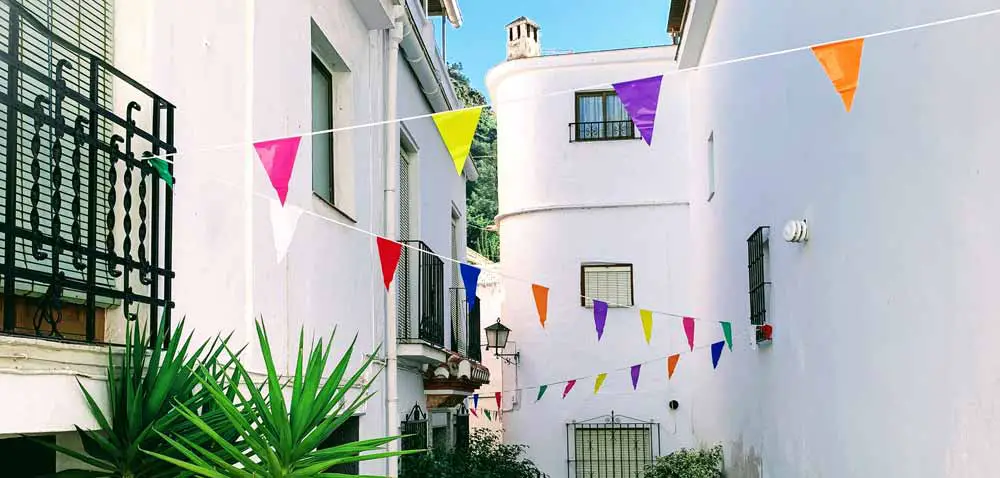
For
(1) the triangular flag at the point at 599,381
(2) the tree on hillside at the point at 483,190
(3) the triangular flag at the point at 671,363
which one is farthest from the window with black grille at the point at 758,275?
(2) the tree on hillside at the point at 483,190

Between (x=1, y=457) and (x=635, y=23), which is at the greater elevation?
(x=635, y=23)

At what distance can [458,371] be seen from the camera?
469 inches

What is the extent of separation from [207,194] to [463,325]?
9.24m

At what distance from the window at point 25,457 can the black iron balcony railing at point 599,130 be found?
527 inches

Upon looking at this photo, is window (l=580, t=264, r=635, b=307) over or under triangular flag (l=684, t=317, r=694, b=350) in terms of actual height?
over

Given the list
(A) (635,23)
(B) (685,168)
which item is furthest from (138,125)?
A: (A) (635,23)

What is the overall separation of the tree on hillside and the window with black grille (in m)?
22.4

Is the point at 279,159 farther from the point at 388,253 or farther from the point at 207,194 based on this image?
the point at 388,253

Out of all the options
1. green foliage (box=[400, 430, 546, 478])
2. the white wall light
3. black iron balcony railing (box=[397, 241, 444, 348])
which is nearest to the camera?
the white wall light

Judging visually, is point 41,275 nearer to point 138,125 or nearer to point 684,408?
point 138,125

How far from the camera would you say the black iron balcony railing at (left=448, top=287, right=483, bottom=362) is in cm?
1362

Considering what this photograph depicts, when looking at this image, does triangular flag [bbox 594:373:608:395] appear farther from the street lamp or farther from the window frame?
the window frame

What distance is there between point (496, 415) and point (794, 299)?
475 inches

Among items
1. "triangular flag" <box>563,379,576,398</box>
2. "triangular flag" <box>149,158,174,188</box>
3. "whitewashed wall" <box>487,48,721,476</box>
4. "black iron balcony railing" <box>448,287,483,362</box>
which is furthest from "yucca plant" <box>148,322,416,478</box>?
"whitewashed wall" <box>487,48,721,476</box>
